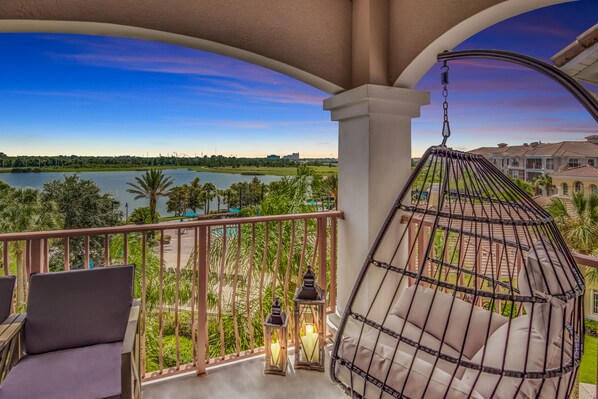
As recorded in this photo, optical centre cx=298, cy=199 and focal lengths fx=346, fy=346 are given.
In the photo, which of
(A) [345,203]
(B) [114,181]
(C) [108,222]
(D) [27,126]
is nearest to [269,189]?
(B) [114,181]

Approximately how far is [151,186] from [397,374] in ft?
17.9

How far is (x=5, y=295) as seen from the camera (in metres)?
1.84

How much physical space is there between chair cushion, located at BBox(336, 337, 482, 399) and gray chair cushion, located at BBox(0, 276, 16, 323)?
177cm

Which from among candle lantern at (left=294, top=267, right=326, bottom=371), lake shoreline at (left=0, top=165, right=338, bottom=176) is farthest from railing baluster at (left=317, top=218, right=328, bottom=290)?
lake shoreline at (left=0, top=165, right=338, bottom=176)

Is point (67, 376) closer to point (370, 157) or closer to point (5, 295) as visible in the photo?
point (5, 295)

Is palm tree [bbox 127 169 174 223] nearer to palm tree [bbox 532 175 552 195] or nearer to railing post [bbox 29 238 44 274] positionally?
railing post [bbox 29 238 44 274]

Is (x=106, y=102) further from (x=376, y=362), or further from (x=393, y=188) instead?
(x=376, y=362)

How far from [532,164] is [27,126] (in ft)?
29.8

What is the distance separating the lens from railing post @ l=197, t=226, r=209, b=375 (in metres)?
2.46

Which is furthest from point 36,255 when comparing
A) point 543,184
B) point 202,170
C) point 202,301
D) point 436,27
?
point 202,170

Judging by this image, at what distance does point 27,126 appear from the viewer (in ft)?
24.3

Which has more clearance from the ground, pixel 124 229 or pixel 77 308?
pixel 124 229

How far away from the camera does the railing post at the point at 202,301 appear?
2.46 meters

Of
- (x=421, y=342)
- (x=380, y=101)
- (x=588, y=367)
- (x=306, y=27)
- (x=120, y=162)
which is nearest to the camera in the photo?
(x=421, y=342)
